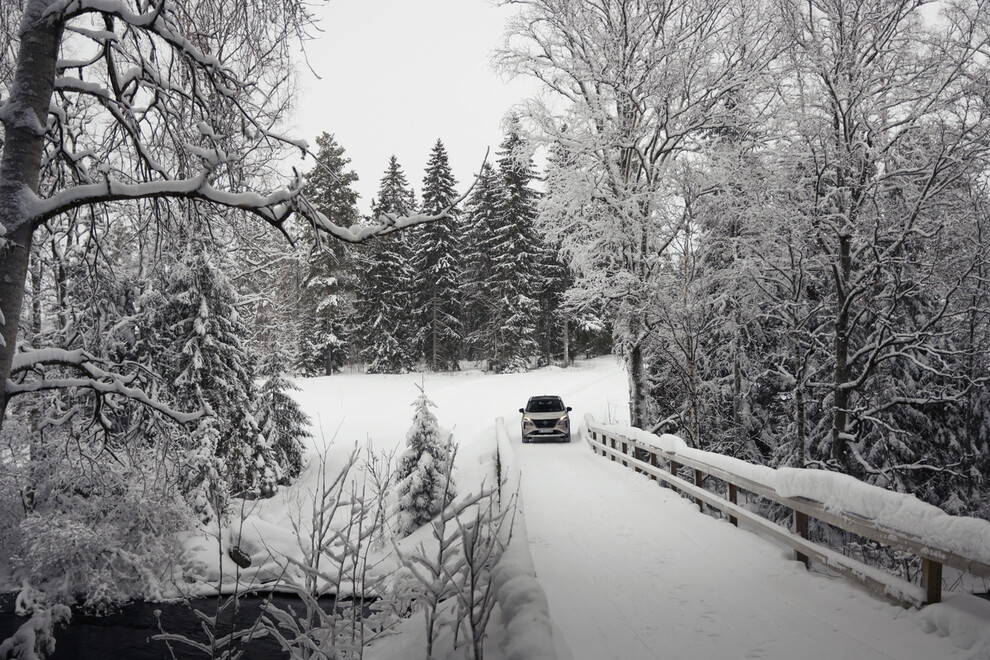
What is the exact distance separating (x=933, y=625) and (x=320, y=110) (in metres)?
6.36

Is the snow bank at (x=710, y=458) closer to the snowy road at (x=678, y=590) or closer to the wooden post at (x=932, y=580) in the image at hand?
the snowy road at (x=678, y=590)

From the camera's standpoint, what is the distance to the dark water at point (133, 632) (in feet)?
24.5

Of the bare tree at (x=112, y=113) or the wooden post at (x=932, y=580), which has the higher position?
the bare tree at (x=112, y=113)

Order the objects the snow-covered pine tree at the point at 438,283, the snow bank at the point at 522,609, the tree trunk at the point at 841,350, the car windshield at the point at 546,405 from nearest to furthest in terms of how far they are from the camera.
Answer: the snow bank at the point at 522,609, the tree trunk at the point at 841,350, the car windshield at the point at 546,405, the snow-covered pine tree at the point at 438,283

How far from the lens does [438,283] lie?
4169 centimetres

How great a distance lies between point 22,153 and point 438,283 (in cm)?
3867

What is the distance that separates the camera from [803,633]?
14.3 feet

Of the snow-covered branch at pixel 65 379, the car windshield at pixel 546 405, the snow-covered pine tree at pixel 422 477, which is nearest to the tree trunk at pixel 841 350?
the snow-covered pine tree at pixel 422 477


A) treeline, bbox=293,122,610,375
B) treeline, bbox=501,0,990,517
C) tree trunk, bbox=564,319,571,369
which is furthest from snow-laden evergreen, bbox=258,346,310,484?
tree trunk, bbox=564,319,571,369

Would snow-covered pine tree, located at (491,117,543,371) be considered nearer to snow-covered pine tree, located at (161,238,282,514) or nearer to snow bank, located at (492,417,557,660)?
snow-covered pine tree, located at (161,238,282,514)

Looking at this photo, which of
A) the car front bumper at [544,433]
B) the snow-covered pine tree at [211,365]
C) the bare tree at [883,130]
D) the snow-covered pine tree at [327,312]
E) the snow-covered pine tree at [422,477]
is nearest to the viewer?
the bare tree at [883,130]

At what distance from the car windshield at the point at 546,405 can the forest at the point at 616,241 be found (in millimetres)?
3529

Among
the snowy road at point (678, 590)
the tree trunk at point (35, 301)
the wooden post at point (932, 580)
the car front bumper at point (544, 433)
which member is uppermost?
the tree trunk at point (35, 301)

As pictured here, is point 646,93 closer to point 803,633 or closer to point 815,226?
point 815,226
